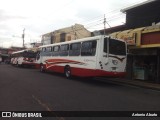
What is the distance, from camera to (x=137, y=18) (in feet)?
85.7

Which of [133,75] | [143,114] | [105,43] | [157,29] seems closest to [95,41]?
[105,43]

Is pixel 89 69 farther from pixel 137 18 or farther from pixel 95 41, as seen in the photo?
pixel 137 18

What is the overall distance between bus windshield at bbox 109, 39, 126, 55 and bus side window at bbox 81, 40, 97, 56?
40.9 inches

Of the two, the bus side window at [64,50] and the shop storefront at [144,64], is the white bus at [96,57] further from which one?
the shop storefront at [144,64]

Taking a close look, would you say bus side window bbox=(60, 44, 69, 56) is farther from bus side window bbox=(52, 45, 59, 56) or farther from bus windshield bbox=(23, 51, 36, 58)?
bus windshield bbox=(23, 51, 36, 58)

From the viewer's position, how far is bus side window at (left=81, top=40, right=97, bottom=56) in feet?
63.5

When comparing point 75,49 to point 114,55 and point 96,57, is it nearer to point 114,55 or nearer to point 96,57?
point 96,57

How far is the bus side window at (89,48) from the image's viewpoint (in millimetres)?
19359

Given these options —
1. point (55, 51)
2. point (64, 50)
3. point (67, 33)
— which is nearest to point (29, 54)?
point (67, 33)

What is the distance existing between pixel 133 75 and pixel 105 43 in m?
6.44

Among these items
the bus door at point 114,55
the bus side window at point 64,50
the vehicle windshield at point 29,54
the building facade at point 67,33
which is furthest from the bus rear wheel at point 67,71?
the building facade at point 67,33

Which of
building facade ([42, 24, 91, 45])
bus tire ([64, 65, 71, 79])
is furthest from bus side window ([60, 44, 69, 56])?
building facade ([42, 24, 91, 45])

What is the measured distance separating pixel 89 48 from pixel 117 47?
188 centimetres

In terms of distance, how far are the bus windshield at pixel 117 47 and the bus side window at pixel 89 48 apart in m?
1.04
